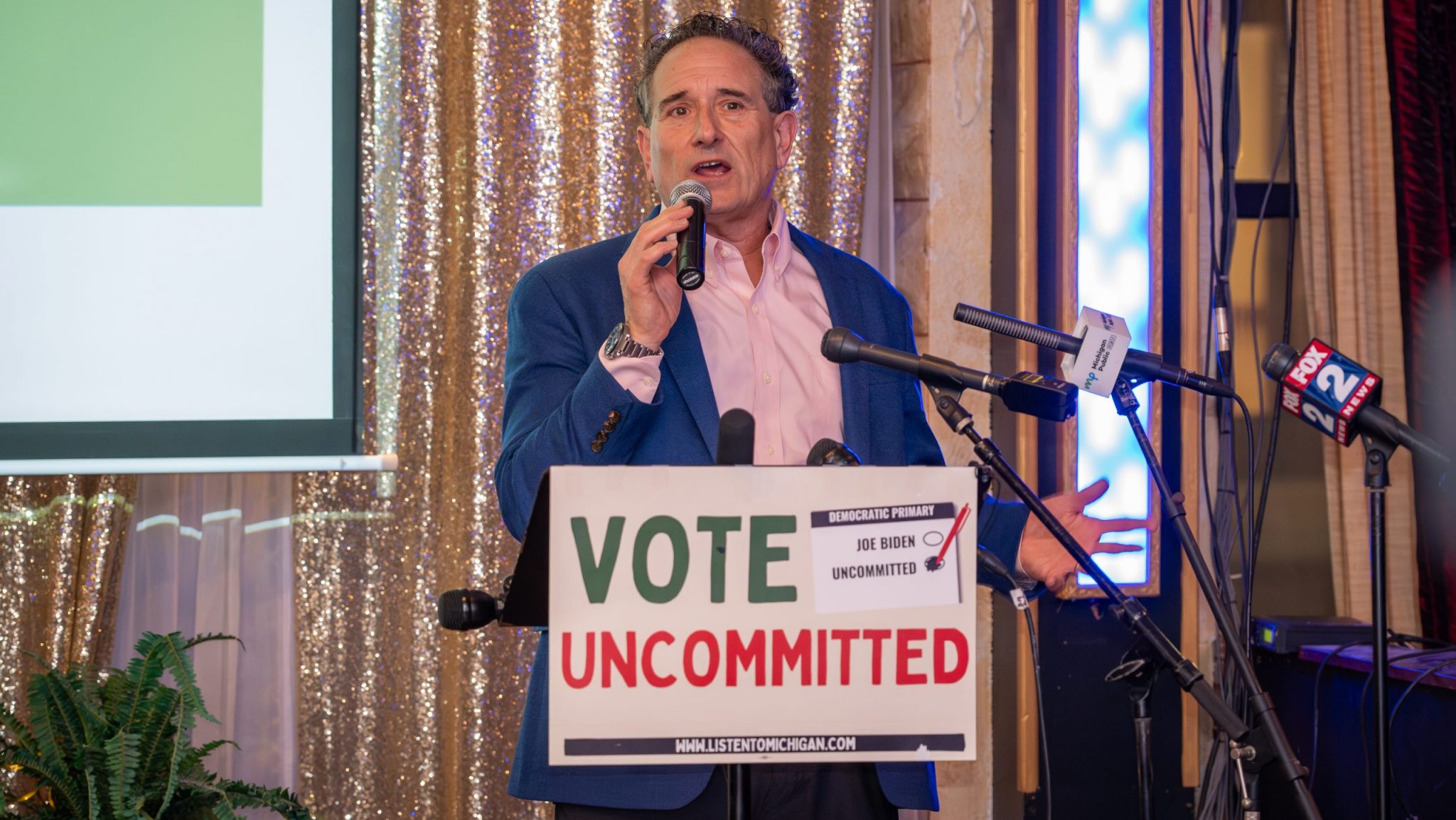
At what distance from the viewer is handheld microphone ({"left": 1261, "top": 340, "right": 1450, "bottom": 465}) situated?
1630 millimetres

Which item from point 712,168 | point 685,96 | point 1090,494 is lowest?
point 1090,494

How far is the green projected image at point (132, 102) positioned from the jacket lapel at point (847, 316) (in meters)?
1.39

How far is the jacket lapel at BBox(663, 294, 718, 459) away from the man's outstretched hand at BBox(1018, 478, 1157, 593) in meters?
0.41

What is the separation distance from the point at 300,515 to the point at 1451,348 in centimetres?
288

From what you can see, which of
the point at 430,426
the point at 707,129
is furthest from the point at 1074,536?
the point at 430,426

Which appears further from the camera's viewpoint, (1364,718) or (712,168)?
(1364,718)

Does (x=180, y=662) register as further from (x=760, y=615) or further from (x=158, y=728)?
(x=760, y=615)

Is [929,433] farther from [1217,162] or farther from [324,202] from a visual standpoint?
[1217,162]

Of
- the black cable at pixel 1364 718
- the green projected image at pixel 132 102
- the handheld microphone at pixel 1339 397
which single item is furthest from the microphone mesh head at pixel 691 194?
the black cable at pixel 1364 718

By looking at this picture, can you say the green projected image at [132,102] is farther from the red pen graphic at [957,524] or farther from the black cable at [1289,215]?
the black cable at [1289,215]

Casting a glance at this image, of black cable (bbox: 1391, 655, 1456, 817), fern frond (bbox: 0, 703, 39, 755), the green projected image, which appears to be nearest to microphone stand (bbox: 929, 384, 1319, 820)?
black cable (bbox: 1391, 655, 1456, 817)

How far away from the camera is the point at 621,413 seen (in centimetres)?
126

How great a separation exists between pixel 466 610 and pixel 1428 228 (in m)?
2.92

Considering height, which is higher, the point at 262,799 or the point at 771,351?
the point at 771,351
